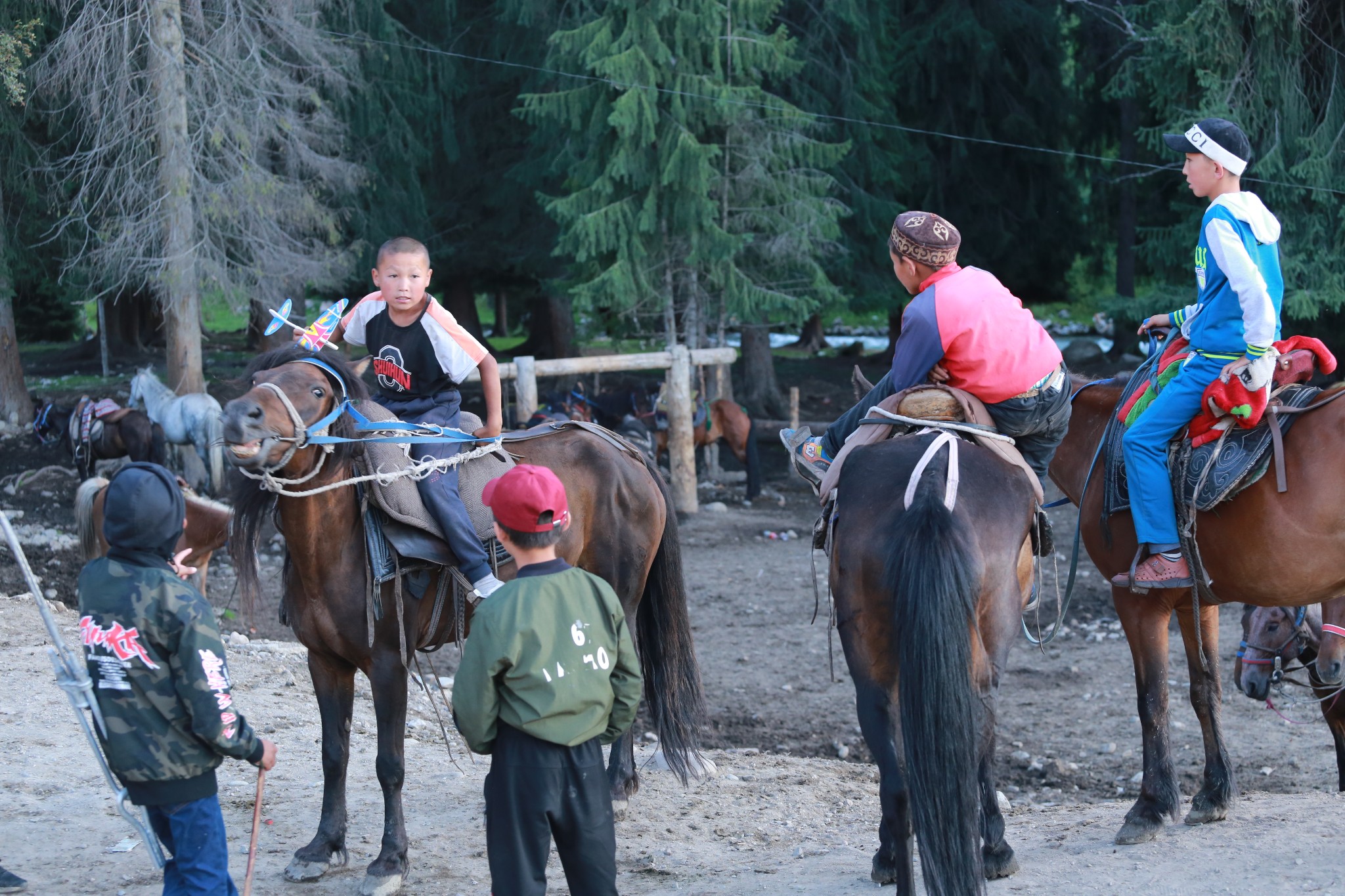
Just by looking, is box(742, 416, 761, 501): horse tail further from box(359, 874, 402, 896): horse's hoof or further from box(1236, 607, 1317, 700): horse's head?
box(359, 874, 402, 896): horse's hoof

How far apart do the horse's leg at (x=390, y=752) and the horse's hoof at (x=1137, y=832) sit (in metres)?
3.15

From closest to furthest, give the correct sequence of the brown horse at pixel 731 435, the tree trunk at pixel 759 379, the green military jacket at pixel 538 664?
1. the green military jacket at pixel 538 664
2. the brown horse at pixel 731 435
3. the tree trunk at pixel 759 379

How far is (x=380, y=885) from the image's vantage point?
4.77m

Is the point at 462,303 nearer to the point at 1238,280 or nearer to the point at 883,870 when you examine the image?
the point at 1238,280

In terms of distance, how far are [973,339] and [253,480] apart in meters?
3.00

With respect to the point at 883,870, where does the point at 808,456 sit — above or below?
above

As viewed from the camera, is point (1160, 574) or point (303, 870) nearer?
point (303, 870)

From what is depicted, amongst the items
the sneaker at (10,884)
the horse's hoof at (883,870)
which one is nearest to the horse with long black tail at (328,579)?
the sneaker at (10,884)

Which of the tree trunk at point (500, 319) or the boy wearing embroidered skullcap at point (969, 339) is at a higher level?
the tree trunk at point (500, 319)

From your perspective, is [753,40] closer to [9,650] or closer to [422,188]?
[422,188]

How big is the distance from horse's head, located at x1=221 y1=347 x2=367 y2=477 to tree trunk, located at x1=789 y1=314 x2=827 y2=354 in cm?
2664

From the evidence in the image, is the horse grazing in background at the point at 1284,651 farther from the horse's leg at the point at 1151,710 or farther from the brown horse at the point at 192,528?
the brown horse at the point at 192,528

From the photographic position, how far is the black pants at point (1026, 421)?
4.59 meters

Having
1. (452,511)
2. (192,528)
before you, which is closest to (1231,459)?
(452,511)
